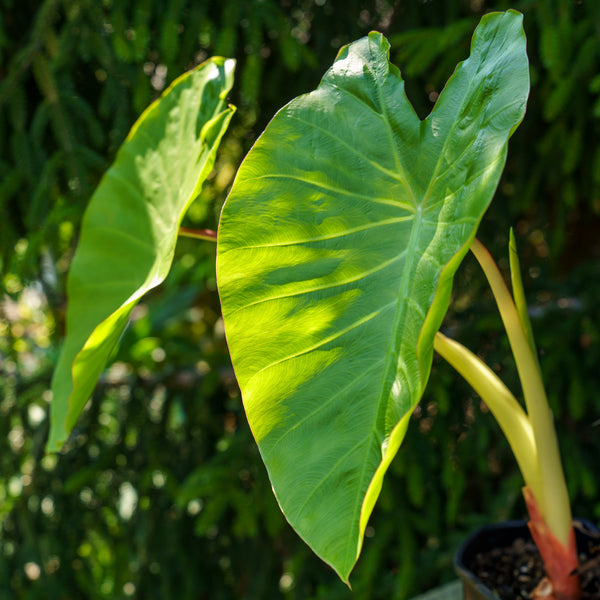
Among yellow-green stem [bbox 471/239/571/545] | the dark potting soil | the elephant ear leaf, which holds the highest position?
the elephant ear leaf

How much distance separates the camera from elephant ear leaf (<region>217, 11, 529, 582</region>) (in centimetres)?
47

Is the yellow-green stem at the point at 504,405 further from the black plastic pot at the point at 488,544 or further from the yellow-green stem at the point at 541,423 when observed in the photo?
the black plastic pot at the point at 488,544

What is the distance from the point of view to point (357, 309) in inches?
21.3

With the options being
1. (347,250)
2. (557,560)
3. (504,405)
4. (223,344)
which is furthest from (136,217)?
(223,344)

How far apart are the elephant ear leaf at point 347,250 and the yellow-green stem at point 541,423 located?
0.14 meters

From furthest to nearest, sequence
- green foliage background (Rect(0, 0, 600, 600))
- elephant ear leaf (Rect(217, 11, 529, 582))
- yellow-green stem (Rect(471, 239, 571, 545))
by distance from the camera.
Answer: green foliage background (Rect(0, 0, 600, 600)) → yellow-green stem (Rect(471, 239, 571, 545)) → elephant ear leaf (Rect(217, 11, 529, 582))

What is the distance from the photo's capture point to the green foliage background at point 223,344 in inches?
46.5

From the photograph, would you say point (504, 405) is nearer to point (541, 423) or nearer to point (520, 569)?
point (541, 423)

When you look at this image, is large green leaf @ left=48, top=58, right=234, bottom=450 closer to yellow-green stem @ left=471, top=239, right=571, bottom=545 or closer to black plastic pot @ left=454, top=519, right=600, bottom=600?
yellow-green stem @ left=471, top=239, right=571, bottom=545

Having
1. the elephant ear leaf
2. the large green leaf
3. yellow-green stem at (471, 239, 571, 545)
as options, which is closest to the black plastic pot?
yellow-green stem at (471, 239, 571, 545)

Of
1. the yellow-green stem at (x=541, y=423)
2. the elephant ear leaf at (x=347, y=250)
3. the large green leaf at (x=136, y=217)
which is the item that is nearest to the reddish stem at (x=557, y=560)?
the yellow-green stem at (x=541, y=423)

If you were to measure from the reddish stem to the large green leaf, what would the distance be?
1.56 feet

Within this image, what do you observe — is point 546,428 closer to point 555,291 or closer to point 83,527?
point 555,291

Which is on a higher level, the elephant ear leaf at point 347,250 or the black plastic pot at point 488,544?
the elephant ear leaf at point 347,250
